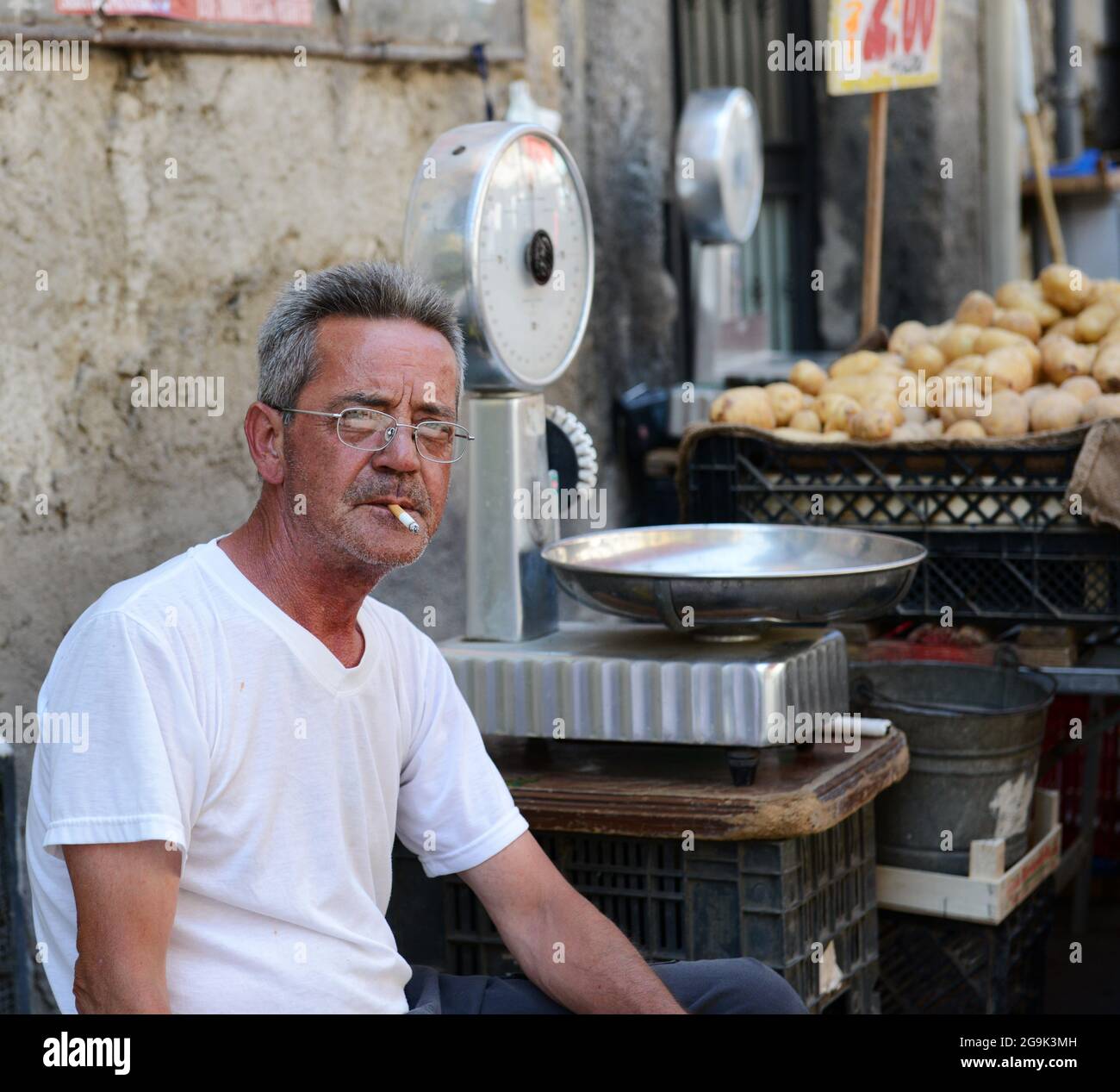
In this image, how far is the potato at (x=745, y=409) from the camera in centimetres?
359

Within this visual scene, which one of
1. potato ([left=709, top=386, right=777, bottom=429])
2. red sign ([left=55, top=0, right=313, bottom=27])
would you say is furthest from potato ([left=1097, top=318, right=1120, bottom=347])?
red sign ([left=55, top=0, right=313, bottom=27])

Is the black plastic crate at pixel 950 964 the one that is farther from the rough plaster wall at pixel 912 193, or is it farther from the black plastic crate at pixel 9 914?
the rough plaster wall at pixel 912 193

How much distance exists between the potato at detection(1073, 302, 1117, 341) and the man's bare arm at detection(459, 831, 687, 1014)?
2.21 m

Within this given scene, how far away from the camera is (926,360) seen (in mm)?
3812

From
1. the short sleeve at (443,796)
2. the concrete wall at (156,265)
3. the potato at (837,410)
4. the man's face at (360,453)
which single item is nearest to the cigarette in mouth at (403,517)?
the man's face at (360,453)

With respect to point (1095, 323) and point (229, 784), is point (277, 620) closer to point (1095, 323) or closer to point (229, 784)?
point (229, 784)

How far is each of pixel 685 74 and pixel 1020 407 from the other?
2.61 m

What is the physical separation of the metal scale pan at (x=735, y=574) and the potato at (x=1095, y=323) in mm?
1247

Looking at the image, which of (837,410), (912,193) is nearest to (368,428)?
(837,410)

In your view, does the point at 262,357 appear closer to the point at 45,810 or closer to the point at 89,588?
the point at 45,810

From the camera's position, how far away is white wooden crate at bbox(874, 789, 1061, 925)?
2975 mm

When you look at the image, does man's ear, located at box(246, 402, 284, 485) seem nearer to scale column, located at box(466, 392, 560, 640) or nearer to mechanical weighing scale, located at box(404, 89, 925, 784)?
mechanical weighing scale, located at box(404, 89, 925, 784)

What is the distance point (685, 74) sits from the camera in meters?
5.57

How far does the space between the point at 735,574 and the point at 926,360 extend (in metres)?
1.52
